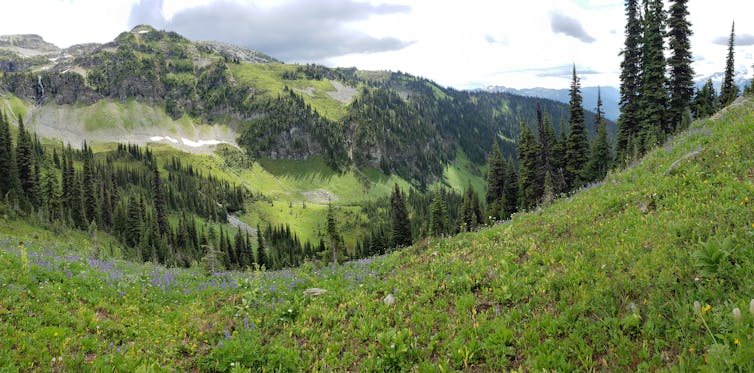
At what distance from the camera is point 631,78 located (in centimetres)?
5547

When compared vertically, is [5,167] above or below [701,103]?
below

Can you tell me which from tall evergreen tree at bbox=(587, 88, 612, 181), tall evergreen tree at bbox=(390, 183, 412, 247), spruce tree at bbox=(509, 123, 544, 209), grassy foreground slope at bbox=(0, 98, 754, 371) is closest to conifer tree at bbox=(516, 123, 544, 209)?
spruce tree at bbox=(509, 123, 544, 209)

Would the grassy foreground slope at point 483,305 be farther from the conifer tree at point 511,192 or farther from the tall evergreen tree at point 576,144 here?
the conifer tree at point 511,192

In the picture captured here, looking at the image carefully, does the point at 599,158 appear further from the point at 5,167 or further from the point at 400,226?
the point at 5,167

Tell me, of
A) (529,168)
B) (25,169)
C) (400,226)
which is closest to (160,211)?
(25,169)

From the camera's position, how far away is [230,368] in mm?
7984

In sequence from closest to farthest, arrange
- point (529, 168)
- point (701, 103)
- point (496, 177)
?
1. point (701, 103)
2. point (529, 168)
3. point (496, 177)

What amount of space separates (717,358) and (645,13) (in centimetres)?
6240

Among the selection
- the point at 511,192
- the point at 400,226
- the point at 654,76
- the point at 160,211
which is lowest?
the point at 160,211

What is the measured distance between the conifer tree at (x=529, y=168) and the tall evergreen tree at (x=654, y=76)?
1845cm

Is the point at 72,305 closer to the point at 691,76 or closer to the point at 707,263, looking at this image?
the point at 707,263

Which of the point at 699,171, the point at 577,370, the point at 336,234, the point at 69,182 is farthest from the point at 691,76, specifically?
the point at 69,182

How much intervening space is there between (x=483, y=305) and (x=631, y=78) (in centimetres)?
6086

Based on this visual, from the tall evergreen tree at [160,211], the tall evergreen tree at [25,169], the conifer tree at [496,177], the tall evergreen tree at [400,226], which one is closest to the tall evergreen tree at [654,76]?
the conifer tree at [496,177]
